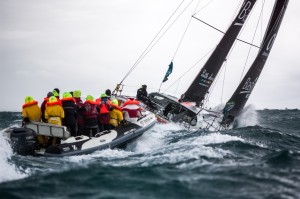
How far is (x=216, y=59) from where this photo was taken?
1681 centimetres

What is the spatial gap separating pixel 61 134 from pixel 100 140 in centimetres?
113

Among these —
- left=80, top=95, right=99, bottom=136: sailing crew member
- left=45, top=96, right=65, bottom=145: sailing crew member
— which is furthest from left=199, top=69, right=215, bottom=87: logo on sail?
left=45, top=96, right=65, bottom=145: sailing crew member

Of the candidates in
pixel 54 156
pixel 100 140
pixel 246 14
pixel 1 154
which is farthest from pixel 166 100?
pixel 1 154

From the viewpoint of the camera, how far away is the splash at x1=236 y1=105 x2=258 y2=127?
21.3m

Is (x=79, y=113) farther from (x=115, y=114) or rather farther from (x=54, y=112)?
(x=115, y=114)

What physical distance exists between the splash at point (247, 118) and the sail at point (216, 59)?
482cm

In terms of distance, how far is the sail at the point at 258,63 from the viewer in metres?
18.0

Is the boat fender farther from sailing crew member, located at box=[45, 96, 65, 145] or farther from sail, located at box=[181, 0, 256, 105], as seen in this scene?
sail, located at box=[181, 0, 256, 105]

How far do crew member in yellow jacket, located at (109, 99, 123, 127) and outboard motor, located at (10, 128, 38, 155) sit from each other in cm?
277

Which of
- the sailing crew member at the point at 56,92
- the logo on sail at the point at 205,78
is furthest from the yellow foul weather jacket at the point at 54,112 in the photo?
the logo on sail at the point at 205,78

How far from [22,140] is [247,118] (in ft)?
56.6

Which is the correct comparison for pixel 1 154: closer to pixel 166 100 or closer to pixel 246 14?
pixel 166 100

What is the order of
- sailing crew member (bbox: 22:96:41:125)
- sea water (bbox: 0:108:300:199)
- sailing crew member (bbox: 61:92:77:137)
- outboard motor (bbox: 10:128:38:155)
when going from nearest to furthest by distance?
sea water (bbox: 0:108:300:199), outboard motor (bbox: 10:128:38:155), sailing crew member (bbox: 22:96:41:125), sailing crew member (bbox: 61:92:77:137)

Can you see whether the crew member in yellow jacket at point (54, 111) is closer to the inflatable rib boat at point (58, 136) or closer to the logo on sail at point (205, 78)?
the inflatable rib boat at point (58, 136)
